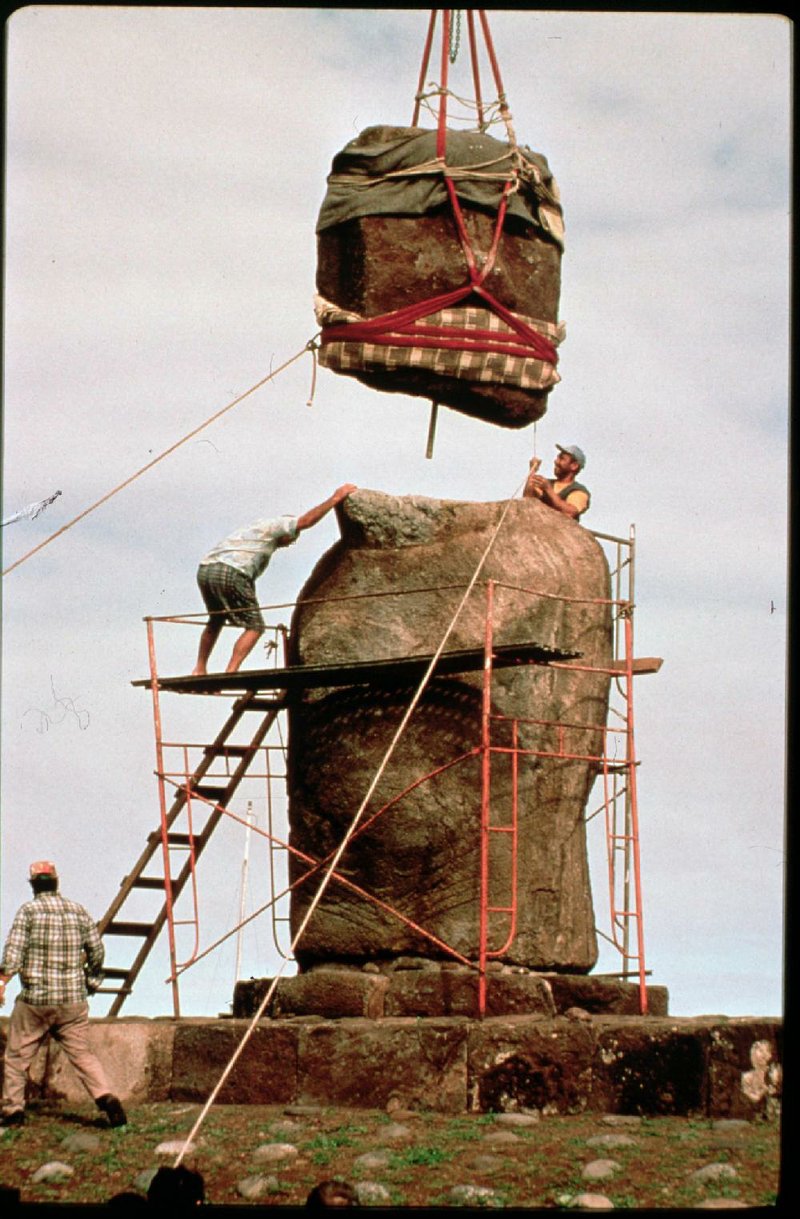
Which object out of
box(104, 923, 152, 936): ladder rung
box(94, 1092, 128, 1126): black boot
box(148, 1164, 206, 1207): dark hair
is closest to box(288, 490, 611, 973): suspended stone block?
box(104, 923, 152, 936): ladder rung

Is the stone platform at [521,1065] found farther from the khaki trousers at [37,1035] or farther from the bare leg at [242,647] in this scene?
the bare leg at [242,647]

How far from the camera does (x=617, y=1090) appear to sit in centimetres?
1232

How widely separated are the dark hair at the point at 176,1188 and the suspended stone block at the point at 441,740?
3980 millimetres

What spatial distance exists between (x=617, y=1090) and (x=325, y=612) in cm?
356

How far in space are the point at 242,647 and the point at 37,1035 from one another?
2.97 m

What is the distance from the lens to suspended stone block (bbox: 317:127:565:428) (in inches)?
567

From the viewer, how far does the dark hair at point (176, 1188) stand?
365 inches

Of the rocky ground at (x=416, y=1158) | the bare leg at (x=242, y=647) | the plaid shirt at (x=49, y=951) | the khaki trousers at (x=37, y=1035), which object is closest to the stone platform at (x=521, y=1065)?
the rocky ground at (x=416, y=1158)

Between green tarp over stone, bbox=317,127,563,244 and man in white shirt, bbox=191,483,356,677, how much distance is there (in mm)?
1816

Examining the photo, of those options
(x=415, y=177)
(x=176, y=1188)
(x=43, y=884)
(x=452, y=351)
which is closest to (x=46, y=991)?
(x=43, y=884)

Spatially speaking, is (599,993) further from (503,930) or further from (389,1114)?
(389,1114)

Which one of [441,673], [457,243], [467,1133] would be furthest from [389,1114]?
[457,243]

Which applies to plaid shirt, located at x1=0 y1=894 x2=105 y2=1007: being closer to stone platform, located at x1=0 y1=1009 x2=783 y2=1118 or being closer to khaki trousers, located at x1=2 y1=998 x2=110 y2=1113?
khaki trousers, located at x1=2 y1=998 x2=110 y2=1113

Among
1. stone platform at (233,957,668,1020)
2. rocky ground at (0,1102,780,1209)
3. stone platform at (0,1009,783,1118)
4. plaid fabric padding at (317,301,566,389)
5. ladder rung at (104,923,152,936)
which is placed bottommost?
rocky ground at (0,1102,780,1209)
